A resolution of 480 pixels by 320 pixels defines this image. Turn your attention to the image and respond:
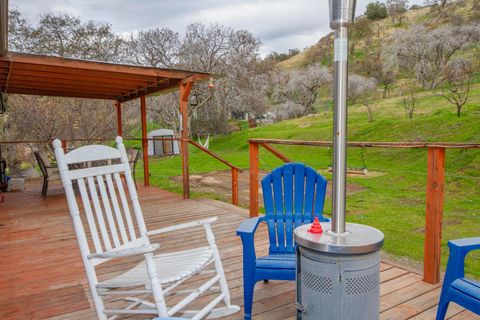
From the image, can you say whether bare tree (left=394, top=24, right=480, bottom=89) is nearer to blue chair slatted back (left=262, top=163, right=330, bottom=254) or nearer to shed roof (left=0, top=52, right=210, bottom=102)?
shed roof (left=0, top=52, right=210, bottom=102)

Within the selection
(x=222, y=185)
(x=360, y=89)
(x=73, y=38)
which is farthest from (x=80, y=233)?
(x=360, y=89)

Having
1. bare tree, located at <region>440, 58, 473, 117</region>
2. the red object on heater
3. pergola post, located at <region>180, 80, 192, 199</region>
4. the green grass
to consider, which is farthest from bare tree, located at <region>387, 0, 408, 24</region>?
the red object on heater

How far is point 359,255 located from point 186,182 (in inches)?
200

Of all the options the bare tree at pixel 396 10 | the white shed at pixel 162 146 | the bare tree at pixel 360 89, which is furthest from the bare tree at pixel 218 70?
A: the bare tree at pixel 396 10

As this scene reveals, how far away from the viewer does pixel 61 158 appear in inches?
87.8

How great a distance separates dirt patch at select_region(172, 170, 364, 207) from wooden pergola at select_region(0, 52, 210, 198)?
5.35ft

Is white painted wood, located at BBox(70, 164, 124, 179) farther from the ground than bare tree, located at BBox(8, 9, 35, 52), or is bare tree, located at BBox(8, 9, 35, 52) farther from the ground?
bare tree, located at BBox(8, 9, 35, 52)

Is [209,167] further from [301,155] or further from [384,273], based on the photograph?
[384,273]

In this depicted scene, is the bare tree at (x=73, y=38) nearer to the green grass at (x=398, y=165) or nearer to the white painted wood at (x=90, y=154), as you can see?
the green grass at (x=398, y=165)

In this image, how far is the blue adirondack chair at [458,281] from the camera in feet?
5.90

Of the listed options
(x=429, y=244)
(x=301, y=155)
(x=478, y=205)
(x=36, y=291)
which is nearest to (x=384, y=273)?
(x=429, y=244)

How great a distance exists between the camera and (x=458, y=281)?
1874 millimetres

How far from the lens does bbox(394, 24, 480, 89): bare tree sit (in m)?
20.5

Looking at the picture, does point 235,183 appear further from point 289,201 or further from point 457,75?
point 457,75
